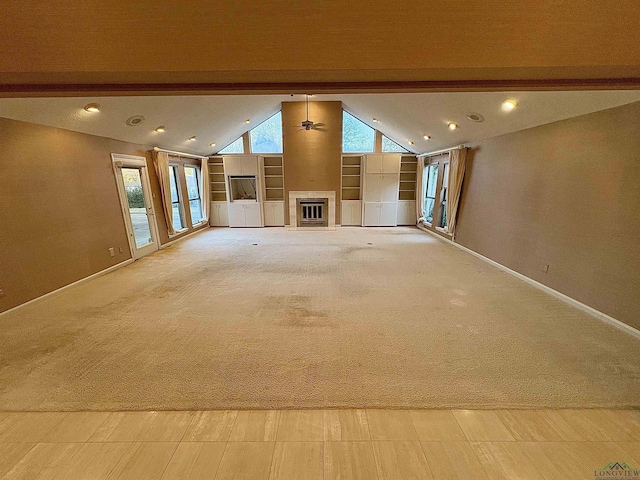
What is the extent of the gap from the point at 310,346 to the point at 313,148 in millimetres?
6404

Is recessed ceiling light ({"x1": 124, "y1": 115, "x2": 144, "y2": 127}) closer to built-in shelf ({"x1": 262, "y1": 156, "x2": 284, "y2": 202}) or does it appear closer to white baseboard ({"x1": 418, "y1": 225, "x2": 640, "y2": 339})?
built-in shelf ({"x1": 262, "y1": 156, "x2": 284, "y2": 202})

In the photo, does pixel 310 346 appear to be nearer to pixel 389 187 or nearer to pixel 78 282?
pixel 78 282

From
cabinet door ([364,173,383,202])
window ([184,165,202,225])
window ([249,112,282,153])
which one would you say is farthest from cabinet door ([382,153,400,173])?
window ([184,165,202,225])

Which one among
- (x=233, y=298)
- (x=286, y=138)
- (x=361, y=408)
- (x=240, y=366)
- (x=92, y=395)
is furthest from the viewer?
(x=286, y=138)

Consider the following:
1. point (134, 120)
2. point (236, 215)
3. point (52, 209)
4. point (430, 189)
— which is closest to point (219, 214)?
point (236, 215)

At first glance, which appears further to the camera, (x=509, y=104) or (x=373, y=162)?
(x=373, y=162)

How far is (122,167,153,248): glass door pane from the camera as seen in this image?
500cm

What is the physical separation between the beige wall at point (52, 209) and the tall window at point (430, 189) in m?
7.15

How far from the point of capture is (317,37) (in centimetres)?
112

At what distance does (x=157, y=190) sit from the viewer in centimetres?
576

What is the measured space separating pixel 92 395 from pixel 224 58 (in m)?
2.27

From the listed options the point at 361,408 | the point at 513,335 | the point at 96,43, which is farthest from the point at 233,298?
the point at 513,335

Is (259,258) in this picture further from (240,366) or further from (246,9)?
(246,9)

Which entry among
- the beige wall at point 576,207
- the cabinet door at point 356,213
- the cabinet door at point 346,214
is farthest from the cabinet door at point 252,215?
the beige wall at point 576,207
